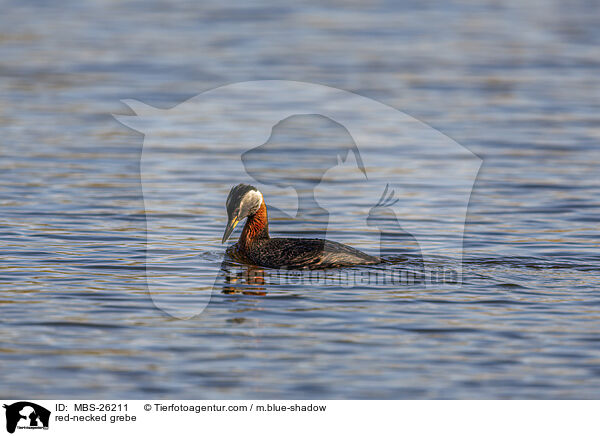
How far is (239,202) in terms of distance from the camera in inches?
478

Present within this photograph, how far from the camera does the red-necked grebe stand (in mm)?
11719

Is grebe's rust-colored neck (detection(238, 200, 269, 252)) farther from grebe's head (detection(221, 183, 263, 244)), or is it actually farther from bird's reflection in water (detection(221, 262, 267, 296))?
bird's reflection in water (detection(221, 262, 267, 296))

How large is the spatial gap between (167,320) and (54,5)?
25141mm

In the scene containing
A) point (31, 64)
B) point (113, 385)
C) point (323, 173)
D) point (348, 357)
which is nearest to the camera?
point (113, 385)

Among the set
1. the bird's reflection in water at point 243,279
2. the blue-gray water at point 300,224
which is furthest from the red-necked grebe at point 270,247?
the blue-gray water at point 300,224

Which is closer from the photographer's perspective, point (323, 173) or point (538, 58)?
point (323, 173)

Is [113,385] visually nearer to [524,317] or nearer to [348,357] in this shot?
[348,357]

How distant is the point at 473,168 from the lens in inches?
690

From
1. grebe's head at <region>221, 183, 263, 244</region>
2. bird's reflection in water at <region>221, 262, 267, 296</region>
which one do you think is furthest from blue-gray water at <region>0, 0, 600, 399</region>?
grebe's head at <region>221, 183, 263, 244</region>

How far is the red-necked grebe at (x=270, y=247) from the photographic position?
38.4 ft

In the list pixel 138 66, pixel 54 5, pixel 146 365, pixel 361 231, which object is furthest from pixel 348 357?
pixel 54 5

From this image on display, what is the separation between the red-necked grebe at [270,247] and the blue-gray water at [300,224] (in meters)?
0.51

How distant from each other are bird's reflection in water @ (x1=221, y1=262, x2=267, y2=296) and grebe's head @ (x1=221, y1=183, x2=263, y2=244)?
Answer: 414 mm

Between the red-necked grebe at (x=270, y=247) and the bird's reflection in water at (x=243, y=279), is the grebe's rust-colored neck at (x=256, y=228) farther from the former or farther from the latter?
the bird's reflection in water at (x=243, y=279)
